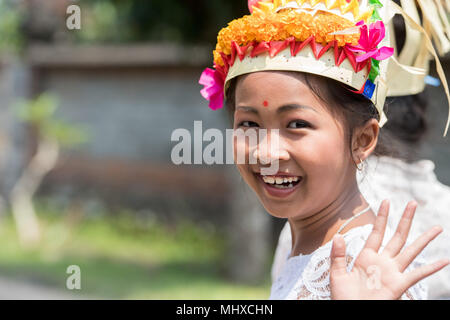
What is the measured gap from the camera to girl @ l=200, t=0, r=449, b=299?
4.64 ft

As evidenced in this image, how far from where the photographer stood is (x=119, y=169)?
845 cm

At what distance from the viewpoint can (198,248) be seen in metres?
6.77

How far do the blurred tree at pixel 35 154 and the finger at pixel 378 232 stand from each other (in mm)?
5953

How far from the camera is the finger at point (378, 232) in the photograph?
1.26 meters

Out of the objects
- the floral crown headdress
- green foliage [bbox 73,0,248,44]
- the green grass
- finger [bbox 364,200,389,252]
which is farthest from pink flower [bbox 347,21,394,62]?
the green grass

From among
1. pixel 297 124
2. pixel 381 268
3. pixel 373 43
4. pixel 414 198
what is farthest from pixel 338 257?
pixel 414 198

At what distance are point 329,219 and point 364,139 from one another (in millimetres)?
248

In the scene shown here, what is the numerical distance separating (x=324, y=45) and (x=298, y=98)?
0.56 feet

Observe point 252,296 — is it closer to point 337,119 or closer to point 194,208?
point 194,208

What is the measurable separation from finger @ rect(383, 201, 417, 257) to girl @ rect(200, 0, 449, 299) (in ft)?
0.46

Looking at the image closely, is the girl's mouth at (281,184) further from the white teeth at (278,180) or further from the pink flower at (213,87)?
the pink flower at (213,87)

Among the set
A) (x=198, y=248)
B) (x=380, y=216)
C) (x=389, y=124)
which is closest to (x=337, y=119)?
(x=380, y=216)

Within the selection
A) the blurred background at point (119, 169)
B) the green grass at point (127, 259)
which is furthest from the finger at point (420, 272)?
the green grass at point (127, 259)

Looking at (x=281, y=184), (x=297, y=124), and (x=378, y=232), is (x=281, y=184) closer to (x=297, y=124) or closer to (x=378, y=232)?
(x=297, y=124)
